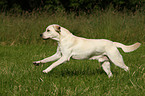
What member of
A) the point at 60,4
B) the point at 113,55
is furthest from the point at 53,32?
the point at 60,4

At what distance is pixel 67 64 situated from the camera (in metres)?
5.73

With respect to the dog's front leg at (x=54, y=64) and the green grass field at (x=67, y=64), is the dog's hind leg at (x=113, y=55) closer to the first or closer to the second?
the green grass field at (x=67, y=64)

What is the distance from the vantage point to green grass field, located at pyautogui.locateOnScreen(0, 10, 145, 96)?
145 inches

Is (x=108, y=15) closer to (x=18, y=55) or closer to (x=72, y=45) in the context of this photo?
(x=18, y=55)

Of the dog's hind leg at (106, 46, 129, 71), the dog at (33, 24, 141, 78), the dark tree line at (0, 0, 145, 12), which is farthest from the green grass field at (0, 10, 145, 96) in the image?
the dark tree line at (0, 0, 145, 12)

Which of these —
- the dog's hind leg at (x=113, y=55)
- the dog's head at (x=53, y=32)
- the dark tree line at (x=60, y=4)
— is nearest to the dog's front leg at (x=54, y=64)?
the dog's head at (x=53, y=32)

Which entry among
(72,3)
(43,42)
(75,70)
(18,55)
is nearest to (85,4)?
(72,3)

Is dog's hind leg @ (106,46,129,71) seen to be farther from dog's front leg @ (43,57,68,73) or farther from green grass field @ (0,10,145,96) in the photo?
dog's front leg @ (43,57,68,73)

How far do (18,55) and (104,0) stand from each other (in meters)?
17.0

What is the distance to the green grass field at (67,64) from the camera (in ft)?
12.1

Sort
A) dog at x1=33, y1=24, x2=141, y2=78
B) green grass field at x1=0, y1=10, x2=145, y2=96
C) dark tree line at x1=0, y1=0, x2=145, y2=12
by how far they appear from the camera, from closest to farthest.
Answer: green grass field at x1=0, y1=10, x2=145, y2=96
dog at x1=33, y1=24, x2=141, y2=78
dark tree line at x1=0, y1=0, x2=145, y2=12

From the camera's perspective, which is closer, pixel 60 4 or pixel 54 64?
pixel 54 64

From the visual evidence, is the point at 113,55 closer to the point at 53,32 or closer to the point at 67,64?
the point at 53,32

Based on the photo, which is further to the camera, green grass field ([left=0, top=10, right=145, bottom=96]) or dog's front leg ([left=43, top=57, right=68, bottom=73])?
dog's front leg ([left=43, top=57, right=68, bottom=73])
